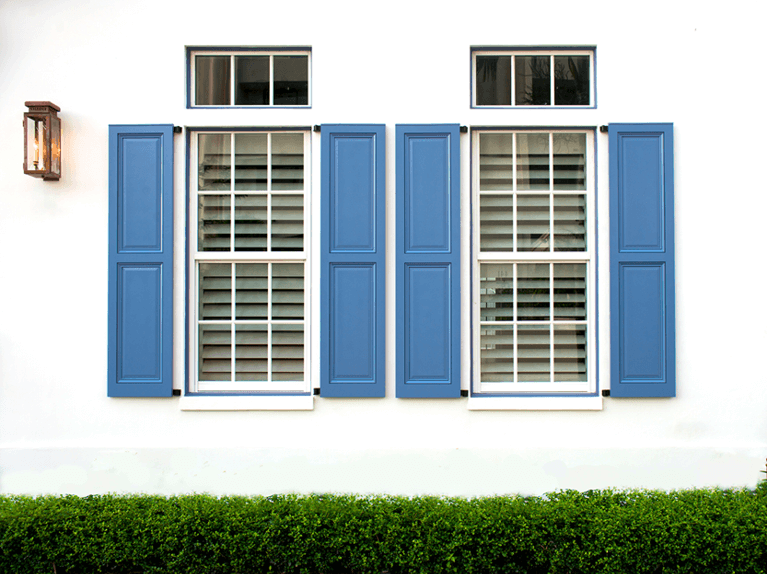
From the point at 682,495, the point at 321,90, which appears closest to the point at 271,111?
the point at 321,90

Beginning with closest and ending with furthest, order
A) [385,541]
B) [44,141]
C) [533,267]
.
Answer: [385,541] → [44,141] → [533,267]

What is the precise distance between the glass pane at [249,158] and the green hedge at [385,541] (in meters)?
2.29

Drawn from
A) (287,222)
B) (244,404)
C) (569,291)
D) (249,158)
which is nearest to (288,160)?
(249,158)

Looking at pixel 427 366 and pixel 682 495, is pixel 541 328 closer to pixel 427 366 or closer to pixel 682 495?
pixel 427 366

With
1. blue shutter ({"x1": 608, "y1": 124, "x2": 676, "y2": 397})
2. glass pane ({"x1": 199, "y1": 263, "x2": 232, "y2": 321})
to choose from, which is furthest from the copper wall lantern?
blue shutter ({"x1": 608, "y1": 124, "x2": 676, "y2": 397})

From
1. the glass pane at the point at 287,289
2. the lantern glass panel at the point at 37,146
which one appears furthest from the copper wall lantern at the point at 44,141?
the glass pane at the point at 287,289

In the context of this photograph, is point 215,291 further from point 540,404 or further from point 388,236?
point 540,404

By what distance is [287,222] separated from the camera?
13.4 feet

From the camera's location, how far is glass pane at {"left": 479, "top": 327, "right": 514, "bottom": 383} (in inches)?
160

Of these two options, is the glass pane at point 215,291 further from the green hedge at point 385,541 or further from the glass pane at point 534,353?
the glass pane at point 534,353

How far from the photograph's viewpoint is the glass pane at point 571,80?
4.02 metres

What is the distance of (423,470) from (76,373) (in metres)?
2.55

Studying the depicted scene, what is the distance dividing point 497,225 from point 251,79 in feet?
6.90

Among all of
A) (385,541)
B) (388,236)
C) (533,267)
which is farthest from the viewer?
(533,267)
